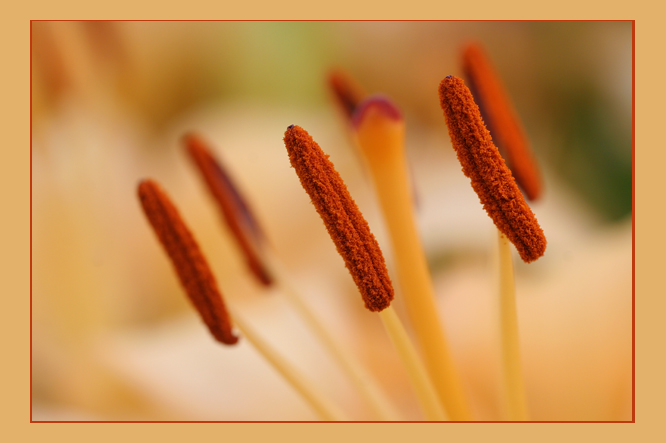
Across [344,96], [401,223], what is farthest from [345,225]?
[344,96]

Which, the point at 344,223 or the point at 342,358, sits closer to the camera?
the point at 344,223

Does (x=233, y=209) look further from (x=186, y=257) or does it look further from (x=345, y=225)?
(x=345, y=225)

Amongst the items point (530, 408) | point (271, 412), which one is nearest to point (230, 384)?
point (271, 412)

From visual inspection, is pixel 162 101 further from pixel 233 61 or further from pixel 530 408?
pixel 530 408

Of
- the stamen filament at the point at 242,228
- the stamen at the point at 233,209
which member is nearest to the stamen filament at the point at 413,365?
the stamen filament at the point at 242,228

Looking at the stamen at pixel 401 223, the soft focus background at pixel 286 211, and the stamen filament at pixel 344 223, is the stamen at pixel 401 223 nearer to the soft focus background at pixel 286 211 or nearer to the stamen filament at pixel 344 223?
the stamen filament at pixel 344 223

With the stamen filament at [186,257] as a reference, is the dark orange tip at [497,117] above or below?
above
